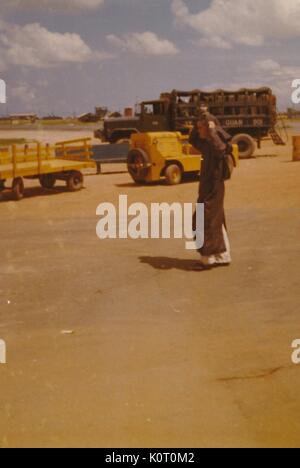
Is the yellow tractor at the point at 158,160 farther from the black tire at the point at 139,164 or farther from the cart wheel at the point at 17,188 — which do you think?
the cart wheel at the point at 17,188

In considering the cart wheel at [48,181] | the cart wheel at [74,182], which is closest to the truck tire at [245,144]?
the cart wheel at [74,182]

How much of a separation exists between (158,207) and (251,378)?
26.8 feet

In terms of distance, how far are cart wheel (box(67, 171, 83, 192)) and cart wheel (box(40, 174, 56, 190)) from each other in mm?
533

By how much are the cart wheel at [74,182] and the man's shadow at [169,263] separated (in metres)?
7.60

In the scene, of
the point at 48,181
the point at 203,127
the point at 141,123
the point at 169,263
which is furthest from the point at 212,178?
the point at 141,123

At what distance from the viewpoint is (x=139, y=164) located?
16.1 meters

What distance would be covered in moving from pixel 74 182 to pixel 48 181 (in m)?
0.77

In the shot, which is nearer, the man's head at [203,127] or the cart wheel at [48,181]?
the man's head at [203,127]

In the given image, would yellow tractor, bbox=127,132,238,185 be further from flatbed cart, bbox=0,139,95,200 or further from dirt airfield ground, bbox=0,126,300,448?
dirt airfield ground, bbox=0,126,300,448

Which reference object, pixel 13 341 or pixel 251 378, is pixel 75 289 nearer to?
pixel 13 341

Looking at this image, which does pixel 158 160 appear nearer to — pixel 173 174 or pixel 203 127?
pixel 173 174

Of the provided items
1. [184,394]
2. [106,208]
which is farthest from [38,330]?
[106,208]

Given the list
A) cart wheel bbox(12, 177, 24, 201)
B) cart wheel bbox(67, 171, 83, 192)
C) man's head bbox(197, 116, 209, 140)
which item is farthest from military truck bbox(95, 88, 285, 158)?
man's head bbox(197, 116, 209, 140)

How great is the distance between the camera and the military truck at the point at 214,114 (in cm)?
2316
